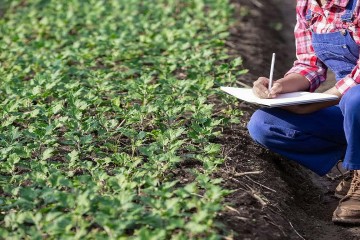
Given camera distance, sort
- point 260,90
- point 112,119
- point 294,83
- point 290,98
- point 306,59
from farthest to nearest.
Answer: point 112,119, point 306,59, point 294,83, point 260,90, point 290,98

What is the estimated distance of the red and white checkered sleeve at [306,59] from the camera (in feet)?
13.2

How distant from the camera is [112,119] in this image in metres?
4.19

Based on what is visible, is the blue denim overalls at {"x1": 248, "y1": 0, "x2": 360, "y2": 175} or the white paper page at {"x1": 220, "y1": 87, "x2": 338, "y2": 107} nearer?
the white paper page at {"x1": 220, "y1": 87, "x2": 338, "y2": 107}

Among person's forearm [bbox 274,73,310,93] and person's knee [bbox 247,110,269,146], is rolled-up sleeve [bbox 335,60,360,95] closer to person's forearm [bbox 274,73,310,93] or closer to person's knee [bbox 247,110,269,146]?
person's forearm [bbox 274,73,310,93]

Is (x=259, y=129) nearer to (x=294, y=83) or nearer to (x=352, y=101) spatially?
(x=294, y=83)

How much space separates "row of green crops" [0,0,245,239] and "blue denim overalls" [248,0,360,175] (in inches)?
10.8

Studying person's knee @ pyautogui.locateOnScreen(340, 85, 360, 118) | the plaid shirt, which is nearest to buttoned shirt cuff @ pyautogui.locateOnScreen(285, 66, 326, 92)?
the plaid shirt

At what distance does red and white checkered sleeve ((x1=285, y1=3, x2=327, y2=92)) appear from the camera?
4.04 metres

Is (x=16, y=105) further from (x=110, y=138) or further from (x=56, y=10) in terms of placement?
(x=56, y=10)

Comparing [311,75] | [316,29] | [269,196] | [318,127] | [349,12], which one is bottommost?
[269,196]

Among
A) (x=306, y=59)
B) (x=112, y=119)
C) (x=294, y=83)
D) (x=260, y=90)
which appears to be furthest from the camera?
(x=112, y=119)

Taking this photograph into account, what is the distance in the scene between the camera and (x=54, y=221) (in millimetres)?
3012

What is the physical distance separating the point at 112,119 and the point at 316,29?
3.61ft

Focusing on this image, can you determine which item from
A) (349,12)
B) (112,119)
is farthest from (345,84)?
(112,119)
